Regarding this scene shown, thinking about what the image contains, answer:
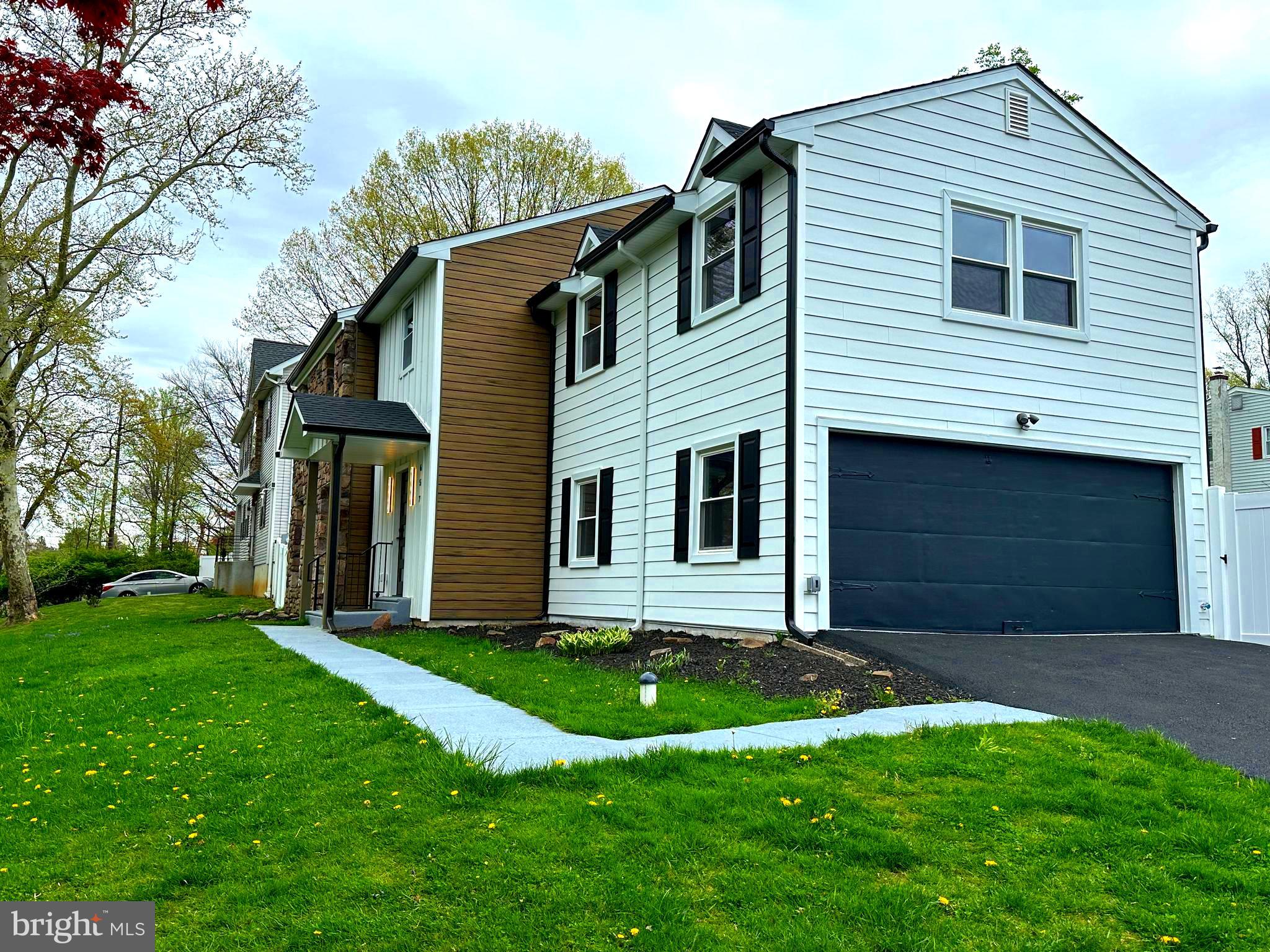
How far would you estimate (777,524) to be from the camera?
9562 mm

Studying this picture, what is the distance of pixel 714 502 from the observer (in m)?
10.9

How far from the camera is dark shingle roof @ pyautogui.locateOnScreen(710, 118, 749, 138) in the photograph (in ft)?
36.4

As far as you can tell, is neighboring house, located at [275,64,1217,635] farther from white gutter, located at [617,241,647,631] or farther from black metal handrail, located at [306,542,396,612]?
black metal handrail, located at [306,542,396,612]

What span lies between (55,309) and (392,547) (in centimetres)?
819

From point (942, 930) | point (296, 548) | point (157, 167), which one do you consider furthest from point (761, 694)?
point (157, 167)

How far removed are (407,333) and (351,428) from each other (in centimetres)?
310

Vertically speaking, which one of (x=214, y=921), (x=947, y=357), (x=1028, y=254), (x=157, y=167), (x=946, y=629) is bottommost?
(x=214, y=921)

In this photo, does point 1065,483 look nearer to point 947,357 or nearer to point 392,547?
point 947,357

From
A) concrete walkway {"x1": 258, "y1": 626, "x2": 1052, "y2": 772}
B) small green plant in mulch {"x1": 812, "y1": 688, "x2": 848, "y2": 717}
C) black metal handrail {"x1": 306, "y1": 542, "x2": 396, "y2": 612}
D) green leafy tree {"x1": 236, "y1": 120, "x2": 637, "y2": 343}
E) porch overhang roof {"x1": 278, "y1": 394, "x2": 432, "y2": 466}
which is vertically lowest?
concrete walkway {"x1": 258, "y1": 626, "x2": 1052, "y2": 772}

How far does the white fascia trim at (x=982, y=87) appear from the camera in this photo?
9.88 meters

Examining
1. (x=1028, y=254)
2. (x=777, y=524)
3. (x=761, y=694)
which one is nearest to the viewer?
(x=761, y=694)

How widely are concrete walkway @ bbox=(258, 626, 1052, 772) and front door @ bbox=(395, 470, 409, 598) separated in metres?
8.10

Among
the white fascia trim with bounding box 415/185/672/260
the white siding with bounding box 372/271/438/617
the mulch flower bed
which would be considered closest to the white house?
the mulch flower bed

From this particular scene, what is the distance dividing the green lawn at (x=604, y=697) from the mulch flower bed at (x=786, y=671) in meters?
0.27
